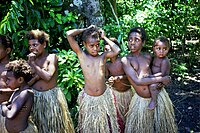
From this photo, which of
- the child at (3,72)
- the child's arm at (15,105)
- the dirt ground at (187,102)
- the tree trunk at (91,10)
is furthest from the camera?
the dirt ground at (187,102)

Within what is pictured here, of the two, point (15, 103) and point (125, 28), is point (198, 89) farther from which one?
point (15, 103)

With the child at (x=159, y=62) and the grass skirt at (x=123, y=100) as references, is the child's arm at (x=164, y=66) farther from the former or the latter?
the grass skirt at (x=123, y=100)

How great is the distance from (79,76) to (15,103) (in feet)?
2.47

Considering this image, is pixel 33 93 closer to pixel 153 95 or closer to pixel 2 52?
pixel 2 52

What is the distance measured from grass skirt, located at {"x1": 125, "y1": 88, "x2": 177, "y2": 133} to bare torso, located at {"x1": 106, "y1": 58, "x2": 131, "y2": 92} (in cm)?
13

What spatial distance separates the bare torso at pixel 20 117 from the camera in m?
2.49

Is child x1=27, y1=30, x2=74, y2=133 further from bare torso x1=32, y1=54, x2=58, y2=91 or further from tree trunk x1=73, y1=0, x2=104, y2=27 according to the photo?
tree trunk x1=73, y1=0, x2=104, y2=27

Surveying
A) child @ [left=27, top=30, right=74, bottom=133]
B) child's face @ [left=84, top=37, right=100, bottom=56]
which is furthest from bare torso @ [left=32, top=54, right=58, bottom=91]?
child's face @ [left=84, top=37, right=100, bottom=56]

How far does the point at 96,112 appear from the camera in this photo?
2844 mm

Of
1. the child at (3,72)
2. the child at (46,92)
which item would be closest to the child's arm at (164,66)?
the child at (46,92)

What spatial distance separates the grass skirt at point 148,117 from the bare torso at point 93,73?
36 cm

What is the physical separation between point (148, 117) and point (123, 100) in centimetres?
25

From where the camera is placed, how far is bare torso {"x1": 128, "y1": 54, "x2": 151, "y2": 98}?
117 inches

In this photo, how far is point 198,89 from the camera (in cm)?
500
